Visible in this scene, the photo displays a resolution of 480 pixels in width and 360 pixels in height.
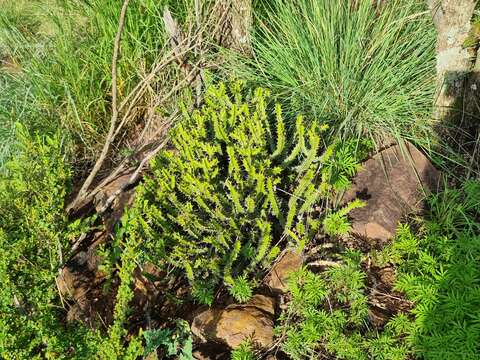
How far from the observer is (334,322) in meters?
1.93

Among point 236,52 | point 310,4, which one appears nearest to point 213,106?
point 236,52

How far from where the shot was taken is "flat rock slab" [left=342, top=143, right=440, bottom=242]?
2361mm

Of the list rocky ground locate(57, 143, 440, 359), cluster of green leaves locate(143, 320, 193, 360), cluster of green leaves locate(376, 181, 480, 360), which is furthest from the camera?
rocky ground locate(57, 143, 440, 359)

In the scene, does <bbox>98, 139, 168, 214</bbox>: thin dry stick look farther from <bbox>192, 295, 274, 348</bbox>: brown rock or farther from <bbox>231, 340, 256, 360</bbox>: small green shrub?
<bbox>231, 340, 256, 360</bbox>: small green shrub

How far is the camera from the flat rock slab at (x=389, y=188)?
2.36 metres

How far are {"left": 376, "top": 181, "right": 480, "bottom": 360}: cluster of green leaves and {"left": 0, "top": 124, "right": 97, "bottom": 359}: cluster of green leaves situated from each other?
4.42 ft

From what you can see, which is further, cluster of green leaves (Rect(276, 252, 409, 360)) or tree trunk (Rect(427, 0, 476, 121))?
tree trunk (Rect(427, 0, 476, 121))

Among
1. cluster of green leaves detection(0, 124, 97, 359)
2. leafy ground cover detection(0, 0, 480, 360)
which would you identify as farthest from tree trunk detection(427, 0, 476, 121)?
cluster of green leaves detection(0, 124, 97, 359)

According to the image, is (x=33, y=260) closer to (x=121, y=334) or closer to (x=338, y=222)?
(x=121, y=334)

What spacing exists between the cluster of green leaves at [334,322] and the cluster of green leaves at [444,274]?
0.44 ft

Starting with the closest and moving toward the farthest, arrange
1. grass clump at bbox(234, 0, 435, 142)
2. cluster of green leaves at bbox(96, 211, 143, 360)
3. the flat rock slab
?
cluster of green leaves at bbox(96, 211, 143, 360)
the flat rock slab
grass clump at bbox(234, 0, 435, 142)

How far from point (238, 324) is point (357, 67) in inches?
65.2

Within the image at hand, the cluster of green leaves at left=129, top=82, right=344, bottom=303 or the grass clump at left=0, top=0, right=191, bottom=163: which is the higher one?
the grass clump at left=0, top=0, right=191, bottom=163

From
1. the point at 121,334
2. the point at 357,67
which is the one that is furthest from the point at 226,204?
the point at 357,67
